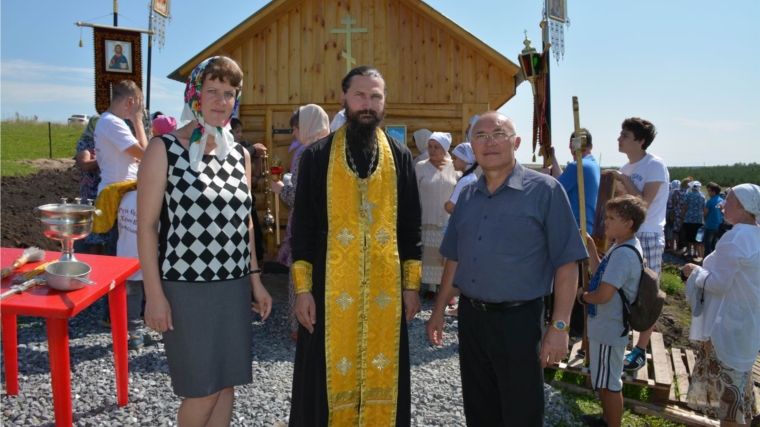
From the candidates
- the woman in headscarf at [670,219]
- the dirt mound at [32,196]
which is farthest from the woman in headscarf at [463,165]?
the woman in headscarf at [670,219]

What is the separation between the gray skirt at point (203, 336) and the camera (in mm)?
2594

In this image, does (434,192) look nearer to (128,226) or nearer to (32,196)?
(128,226)

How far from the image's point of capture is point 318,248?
292 centimetres

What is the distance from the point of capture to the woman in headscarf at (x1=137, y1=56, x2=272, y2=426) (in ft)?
8.38

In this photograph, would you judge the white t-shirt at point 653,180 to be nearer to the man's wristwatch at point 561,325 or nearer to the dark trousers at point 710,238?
the man's wristwatch at point 561,325

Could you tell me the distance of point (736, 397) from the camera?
372 centimetres

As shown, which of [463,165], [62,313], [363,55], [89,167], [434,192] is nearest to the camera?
[62,313]

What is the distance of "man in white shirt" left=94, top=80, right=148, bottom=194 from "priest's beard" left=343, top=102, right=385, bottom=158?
2.75m

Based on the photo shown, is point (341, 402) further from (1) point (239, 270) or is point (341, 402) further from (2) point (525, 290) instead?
(2) point (525, 290)

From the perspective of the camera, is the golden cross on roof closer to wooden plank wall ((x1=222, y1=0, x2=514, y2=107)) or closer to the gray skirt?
wooden plank wall ((x1=222, y1=0, x2=514, y2=107))

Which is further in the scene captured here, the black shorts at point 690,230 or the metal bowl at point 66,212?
the black shorts at point 690,230

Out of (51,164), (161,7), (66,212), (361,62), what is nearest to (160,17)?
(161,7)

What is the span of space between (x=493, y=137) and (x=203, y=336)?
5.58 feet

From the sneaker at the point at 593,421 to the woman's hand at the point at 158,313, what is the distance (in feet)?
10.1
